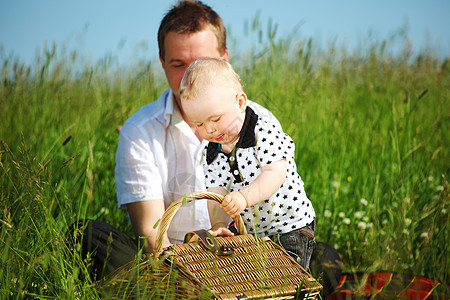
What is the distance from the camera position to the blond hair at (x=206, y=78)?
1.79 meters

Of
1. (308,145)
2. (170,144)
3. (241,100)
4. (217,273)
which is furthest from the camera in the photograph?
(308,145)

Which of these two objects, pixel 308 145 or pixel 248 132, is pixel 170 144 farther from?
pixel 308 145

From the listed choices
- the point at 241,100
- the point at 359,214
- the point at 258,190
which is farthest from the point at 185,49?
the point at 359,214

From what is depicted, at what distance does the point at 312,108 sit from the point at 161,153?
200cm

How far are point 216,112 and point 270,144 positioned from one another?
0.29 meters

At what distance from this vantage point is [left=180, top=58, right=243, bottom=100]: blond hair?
1786mm

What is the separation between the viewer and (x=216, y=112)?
70.6 inches

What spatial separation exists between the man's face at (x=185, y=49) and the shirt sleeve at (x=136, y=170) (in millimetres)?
357

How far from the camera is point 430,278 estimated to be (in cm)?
260

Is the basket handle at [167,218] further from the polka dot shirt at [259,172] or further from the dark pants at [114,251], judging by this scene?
the dark pants at [114,251]

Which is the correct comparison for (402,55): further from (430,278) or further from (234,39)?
(430,278)

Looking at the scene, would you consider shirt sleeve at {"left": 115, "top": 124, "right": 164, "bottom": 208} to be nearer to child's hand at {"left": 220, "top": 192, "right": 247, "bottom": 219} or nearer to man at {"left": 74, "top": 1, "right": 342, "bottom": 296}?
man at {"left": 74, "top": 1, "right": 342, "bottom": 296}

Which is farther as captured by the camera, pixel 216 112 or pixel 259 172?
pixel 259 172

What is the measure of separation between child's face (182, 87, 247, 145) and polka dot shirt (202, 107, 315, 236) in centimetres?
11
